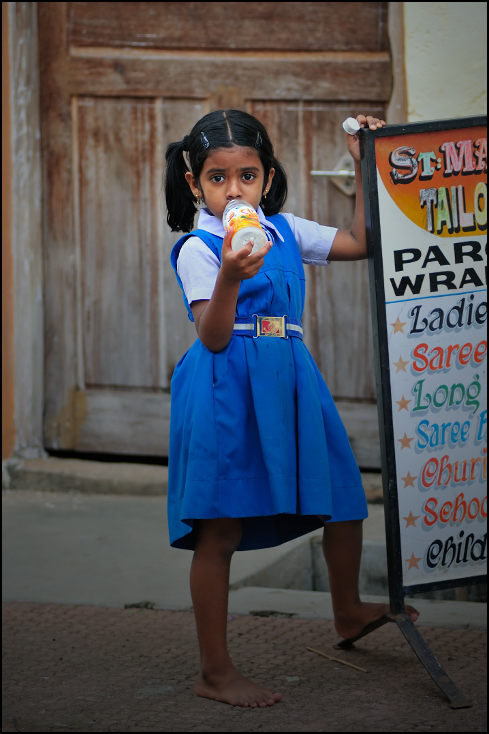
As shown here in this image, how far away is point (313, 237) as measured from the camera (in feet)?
7.32

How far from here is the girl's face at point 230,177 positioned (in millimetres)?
1995

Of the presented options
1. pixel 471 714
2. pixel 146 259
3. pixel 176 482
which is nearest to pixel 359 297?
pixel 146 259

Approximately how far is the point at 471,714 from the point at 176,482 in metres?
0.90

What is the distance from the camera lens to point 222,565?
78.6 inches

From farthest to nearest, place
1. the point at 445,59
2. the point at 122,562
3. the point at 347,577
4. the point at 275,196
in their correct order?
the point at 445,59, the point at 122,562, the point at 275,196, the point at 347,577

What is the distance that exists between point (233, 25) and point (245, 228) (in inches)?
109

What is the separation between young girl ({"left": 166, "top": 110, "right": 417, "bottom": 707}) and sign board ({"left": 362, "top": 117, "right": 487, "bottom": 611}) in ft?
0.42

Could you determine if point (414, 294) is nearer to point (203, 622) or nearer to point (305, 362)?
point (305, 362)

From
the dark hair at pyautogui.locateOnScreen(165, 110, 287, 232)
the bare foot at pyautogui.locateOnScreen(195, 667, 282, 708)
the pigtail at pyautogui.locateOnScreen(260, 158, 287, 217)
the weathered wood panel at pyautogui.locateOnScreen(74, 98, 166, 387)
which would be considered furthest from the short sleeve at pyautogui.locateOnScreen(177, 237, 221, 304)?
the weathered wood panel at pyautogui.locateOnScreen(74, 98, 166, 387)

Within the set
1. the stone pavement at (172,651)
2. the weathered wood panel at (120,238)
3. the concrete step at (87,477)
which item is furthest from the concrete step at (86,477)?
the stone pavement at (172,651)

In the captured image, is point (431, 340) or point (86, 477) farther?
point (86, 477)

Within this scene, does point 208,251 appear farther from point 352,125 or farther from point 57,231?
point 57,231

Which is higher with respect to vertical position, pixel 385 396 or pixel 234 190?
pixel 234 190

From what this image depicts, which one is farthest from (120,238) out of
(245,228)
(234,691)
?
(234,691)
